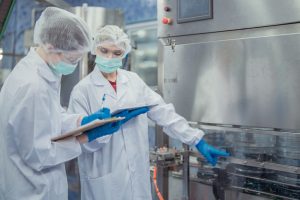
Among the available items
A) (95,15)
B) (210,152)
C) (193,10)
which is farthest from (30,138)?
(95,15)

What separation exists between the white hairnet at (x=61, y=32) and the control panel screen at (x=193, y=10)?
2.44 ft

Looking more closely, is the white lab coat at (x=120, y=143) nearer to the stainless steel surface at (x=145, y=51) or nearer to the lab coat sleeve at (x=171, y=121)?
the lab coat sleeve at (x=171, y=121)

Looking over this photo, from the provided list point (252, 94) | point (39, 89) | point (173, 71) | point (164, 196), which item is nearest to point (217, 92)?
point (252, 94)

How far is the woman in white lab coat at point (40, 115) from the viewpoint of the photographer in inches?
41.1

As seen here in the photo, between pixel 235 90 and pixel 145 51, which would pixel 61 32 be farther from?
pixel 145 51

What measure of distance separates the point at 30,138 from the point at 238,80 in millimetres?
1041

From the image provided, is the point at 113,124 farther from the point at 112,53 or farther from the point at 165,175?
the point at 165,175

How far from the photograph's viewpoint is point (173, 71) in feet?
6.04

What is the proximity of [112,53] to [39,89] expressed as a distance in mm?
567

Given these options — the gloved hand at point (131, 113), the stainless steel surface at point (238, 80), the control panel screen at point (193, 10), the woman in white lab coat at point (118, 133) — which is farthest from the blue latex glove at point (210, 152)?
the control panel screen at point (193, 10)

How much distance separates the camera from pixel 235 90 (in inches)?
61.0

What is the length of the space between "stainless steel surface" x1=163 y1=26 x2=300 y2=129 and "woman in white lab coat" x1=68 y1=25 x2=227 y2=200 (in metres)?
0.19

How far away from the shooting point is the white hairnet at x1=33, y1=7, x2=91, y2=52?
114 cm

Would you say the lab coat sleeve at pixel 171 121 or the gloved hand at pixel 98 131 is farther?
the lab coat sleeve at pixel 171 121
